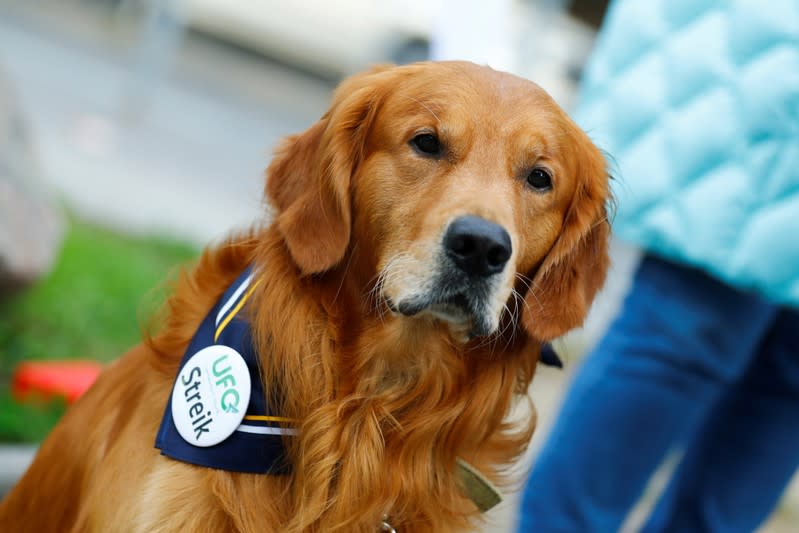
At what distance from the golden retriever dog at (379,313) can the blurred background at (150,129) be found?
0.22m

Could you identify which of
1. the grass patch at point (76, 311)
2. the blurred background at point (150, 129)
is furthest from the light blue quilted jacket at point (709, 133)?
the grass patch at point (76, 311)

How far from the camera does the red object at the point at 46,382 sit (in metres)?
3.51

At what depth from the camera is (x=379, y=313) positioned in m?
2.28

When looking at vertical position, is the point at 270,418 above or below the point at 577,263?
below

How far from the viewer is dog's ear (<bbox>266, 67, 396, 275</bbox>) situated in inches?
87.6

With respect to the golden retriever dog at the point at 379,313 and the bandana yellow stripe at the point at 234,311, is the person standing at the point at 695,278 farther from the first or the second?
the bandana yellow stripe at the point at 234,311

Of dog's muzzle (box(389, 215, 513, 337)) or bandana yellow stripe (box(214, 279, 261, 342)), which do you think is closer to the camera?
dog's muzzle (box(389, 215, 513, 337))

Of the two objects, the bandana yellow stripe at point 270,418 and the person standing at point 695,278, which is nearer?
the bandana yellow stripe at point 270,418

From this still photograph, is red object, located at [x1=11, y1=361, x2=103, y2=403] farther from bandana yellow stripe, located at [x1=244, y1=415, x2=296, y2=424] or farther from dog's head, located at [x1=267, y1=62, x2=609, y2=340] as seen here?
dog's head, located at [x1=267, y1=62, x2=609, y2=340]

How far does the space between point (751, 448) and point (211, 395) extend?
5.84 ft

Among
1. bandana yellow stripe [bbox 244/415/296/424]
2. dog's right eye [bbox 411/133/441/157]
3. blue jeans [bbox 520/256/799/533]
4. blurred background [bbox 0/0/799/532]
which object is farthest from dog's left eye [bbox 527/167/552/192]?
bandana yellow stripe [bbox 244/415/296/424]

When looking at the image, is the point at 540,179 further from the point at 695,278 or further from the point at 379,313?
the point at 695,278

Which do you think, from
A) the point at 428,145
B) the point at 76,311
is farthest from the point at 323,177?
the point at 76,311

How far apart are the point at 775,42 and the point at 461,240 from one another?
1151 mm
